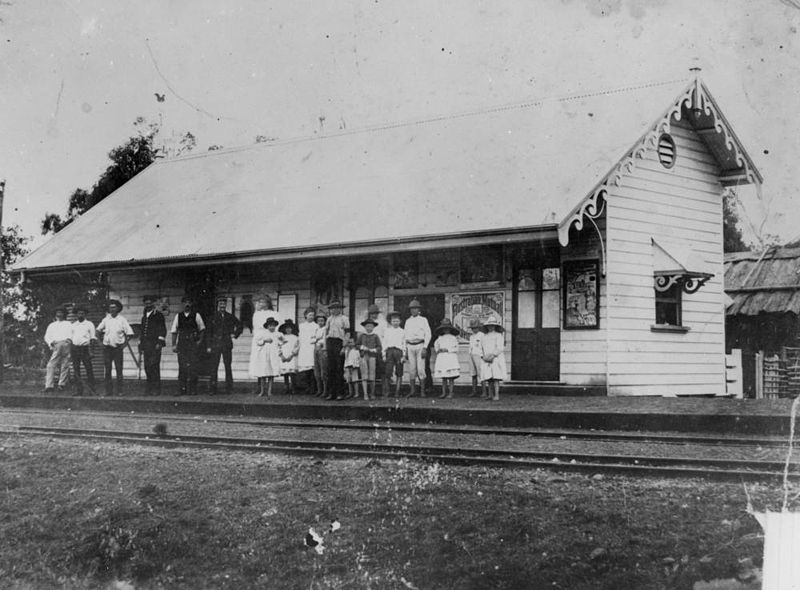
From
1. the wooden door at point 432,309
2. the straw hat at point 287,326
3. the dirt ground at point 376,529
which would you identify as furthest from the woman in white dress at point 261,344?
the dirt ground at point 376,529

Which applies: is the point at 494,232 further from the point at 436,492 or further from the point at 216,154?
the point at 216,154

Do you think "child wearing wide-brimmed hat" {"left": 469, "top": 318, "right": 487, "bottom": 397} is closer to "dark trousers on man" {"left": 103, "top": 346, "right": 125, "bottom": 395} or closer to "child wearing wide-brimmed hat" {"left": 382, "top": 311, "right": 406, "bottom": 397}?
"child wearing wide-brimmed hat" {"left": 382, "top": 311, "right": 406, "bottom": 397}

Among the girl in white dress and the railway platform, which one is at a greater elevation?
the girl in white dress

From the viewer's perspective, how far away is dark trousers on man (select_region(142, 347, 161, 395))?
16328 millimetres

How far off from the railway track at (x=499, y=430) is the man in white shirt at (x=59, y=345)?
3.44 metres

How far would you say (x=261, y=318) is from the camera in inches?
635

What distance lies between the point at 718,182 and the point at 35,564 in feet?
46.8

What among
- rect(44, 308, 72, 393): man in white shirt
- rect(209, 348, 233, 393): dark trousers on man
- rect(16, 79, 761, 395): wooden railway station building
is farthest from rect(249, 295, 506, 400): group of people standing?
rect(44, 308, 72, 393): man in white shirt

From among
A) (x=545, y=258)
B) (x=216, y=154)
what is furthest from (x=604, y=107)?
(x=216, y=154)

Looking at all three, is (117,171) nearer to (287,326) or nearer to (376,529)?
(287,326)

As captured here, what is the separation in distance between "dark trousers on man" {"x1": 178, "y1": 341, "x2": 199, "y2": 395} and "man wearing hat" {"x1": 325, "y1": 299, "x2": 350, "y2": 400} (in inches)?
124

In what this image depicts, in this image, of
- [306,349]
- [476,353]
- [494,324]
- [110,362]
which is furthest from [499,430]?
[110,362]

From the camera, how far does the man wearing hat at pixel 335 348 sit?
14.2 m

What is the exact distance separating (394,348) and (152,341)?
485cm
